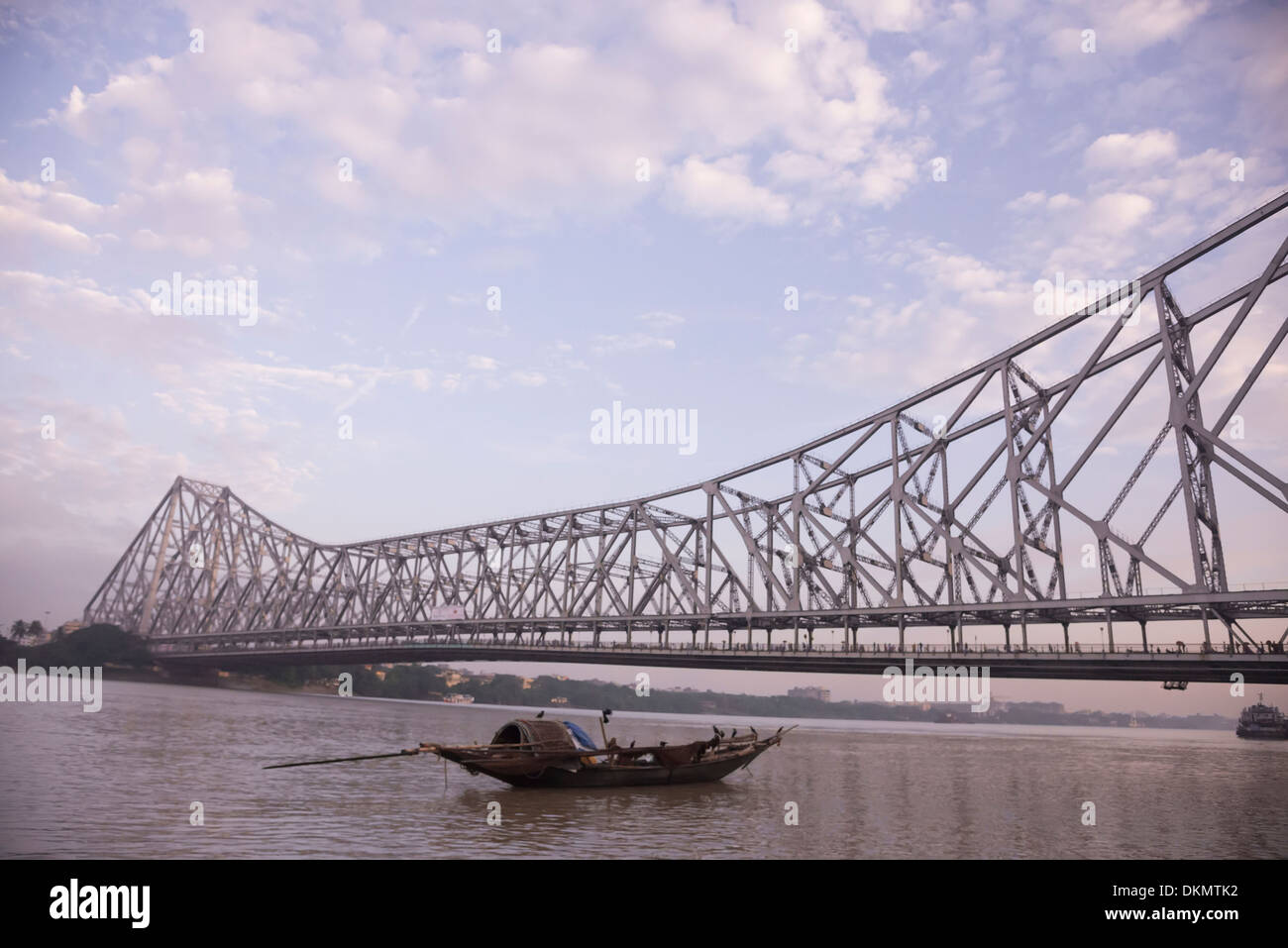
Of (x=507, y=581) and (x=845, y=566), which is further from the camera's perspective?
(x=507, y=581)

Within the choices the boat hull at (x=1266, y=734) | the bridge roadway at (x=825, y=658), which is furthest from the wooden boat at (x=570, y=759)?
the boat hull at (x=1266, y=734)

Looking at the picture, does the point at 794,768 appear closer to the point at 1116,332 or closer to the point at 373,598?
the point at 1116,332

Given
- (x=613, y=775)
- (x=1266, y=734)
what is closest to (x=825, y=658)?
(x=613, y=775)

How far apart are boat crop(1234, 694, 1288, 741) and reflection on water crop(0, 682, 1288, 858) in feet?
241

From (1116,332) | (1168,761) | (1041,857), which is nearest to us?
(1041,857)

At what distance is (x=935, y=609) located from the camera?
5762cm

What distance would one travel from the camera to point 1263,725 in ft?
328

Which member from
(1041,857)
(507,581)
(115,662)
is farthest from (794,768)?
(115,662)

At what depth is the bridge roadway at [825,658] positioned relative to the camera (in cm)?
4419

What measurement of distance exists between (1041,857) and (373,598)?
12527 cm

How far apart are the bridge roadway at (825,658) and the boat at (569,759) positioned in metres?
28.6

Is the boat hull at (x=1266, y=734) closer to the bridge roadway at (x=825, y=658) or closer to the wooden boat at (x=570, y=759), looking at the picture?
the bridge roadway at (x=825, y=658)
